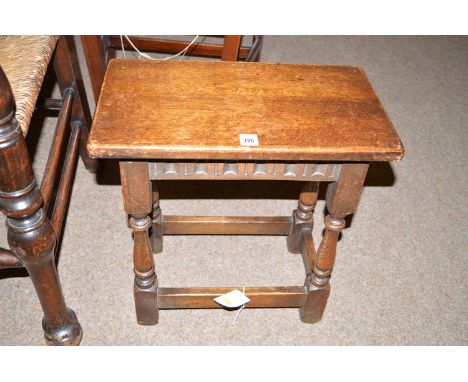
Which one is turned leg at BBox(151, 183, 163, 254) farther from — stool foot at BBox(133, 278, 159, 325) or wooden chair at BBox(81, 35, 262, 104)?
wooden chair at BBox(81, 35, 262, 104)

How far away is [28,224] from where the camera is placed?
31.5 inches

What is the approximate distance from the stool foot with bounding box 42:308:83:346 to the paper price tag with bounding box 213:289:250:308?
→ 0.33 m

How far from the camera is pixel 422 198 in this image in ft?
5.07

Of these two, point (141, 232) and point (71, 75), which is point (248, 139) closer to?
point (141, 232)

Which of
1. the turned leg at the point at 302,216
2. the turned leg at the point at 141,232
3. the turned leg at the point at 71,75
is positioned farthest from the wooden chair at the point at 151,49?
the turned leg at the point at 141,232

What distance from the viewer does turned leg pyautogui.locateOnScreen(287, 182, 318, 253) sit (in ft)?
3.88

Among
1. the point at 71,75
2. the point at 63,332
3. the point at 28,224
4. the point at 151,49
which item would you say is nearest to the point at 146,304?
the point at 63,332

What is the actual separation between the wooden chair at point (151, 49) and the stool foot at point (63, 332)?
0.79m

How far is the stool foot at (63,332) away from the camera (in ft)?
3.36

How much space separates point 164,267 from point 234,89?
577mm

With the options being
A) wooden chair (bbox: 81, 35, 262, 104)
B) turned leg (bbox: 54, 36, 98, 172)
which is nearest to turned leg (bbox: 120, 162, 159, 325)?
turned leg (bbox: 54, 36, 98, 172)

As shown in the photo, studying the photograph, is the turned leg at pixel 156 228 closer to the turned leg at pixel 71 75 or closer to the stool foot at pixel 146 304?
the stool foot at pixel 146 304

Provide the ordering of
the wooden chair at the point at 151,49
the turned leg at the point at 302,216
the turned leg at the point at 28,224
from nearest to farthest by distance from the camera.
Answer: the turned leg at the point at 28,224 → the turned leg at the point at 302,216 → the wooden chair at the point at 151,49

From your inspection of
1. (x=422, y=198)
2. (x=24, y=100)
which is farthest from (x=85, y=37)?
(x=422, y=198)
